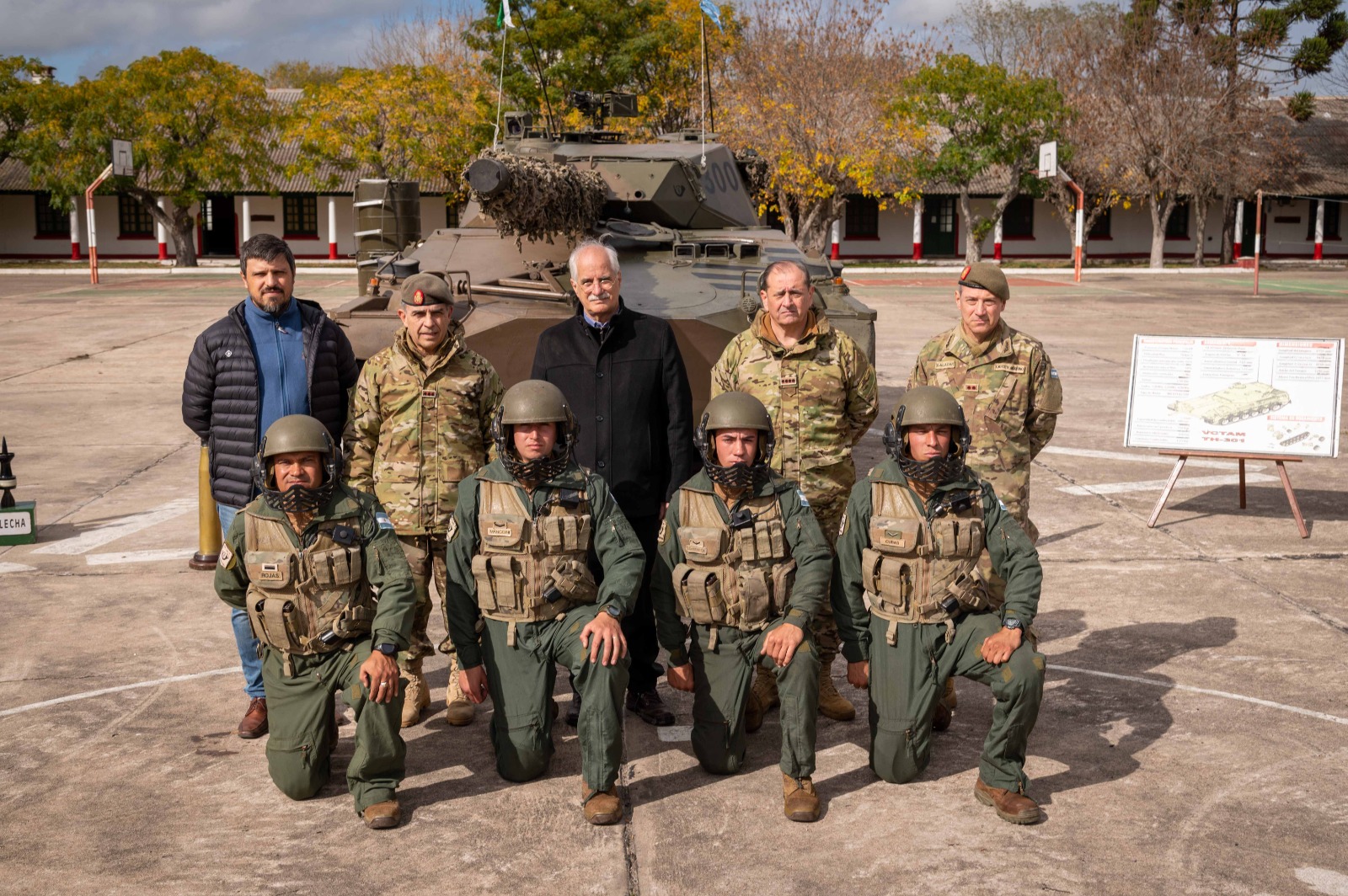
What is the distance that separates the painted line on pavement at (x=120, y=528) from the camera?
29.6 ft

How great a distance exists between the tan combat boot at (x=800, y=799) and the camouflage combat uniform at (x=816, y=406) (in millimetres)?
960

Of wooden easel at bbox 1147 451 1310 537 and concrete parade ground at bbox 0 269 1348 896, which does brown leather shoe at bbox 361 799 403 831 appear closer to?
concrete parade ground at bbox 0 269 1348 896

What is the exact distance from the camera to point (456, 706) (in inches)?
236

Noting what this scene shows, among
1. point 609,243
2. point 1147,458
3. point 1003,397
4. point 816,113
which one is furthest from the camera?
point 816,113

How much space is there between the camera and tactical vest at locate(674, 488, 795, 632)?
5.33 meters

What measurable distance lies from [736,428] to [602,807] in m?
1.49

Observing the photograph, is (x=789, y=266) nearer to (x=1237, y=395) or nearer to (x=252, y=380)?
(x=252, y=380)

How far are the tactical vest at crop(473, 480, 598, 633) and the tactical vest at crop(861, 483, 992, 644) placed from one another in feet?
3.78

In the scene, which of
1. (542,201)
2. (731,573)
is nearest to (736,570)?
(731,573)

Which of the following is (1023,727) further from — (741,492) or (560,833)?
(560,833)

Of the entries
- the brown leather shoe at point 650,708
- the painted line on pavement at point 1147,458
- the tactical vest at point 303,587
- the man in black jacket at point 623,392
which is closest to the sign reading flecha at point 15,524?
the tactical vest at point 303,587

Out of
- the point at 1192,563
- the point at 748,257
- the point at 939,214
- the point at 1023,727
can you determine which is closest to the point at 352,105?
the point at 939,214

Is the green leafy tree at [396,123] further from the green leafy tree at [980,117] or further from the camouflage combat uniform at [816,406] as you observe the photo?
the camouflage combat uniform at [816,406]

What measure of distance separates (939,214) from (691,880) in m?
47.9
